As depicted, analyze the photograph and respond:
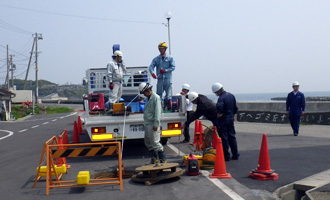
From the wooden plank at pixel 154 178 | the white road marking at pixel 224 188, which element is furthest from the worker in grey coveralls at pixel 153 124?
the white road marking at pixel 224 188

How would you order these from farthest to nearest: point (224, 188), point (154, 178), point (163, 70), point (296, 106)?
1. point (296, 106)
2. point (163, 70)
3. point (154, 178)
4. point (224, 188)

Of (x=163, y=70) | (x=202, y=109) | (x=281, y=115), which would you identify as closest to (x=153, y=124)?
(x=202, y=109)

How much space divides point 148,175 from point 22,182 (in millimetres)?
2630

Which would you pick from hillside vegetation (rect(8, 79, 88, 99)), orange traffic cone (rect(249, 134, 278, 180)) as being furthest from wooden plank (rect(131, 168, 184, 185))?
hillside vegetation (rect(8, 79, 88, 99))

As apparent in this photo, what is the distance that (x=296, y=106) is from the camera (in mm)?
15336

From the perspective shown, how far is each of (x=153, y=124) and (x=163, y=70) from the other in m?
3.14

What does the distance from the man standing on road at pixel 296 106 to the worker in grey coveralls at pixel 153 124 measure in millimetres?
7624

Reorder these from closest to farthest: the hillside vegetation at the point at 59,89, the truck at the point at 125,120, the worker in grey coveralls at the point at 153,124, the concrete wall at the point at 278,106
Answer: the worker in grey coveralls at the point at 153,124
the truck at the point at 125,120
the concrete wall at the point at 278,106
the hillside vegetation at the point at 59,89

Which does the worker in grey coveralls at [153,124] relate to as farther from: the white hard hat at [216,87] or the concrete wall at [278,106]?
the concrete wall at [278,106]

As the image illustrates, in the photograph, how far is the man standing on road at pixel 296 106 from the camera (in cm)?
1516

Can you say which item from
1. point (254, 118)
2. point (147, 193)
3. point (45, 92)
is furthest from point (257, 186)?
point (45, 92)

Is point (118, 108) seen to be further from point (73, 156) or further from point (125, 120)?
point (73, 156)

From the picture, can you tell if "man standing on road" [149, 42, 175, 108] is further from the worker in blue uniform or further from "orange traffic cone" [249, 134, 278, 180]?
"orange traffic cone" [249, 134, 278, 180]

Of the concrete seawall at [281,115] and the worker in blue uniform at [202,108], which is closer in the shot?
the worker in blue uniform at [202,108]
